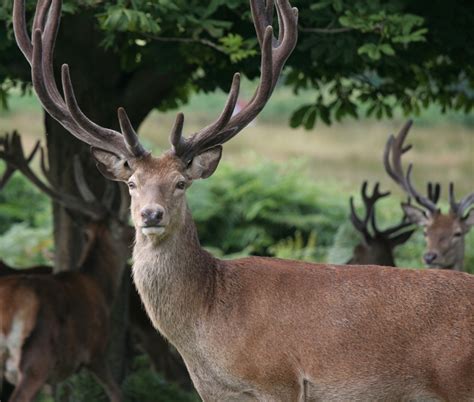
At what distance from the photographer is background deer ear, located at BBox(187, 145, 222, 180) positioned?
6.22 meters

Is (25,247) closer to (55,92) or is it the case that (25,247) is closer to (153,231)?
(55,92)

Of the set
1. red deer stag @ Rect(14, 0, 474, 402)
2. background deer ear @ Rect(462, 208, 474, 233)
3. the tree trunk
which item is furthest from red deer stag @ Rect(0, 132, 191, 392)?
red deer stag @ Rect(14, 0, 474, 402)

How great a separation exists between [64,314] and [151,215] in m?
2.47

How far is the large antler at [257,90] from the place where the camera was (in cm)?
618

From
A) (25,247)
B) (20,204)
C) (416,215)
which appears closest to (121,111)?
(416,215)

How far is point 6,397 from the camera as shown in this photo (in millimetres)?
8430

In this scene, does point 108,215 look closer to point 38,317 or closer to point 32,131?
point 38,317

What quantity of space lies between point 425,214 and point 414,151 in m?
17.0

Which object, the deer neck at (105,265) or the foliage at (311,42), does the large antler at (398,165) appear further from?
the deer neck at (105,265)

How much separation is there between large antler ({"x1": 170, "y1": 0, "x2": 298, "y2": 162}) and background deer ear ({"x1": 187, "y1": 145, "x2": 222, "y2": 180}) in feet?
0.10

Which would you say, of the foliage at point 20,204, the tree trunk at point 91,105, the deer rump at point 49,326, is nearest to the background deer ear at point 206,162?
the deer rump at point 49,326

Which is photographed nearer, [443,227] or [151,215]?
[151,215]

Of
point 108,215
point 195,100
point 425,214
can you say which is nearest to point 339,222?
point 425,214

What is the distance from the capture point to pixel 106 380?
8.44 m
